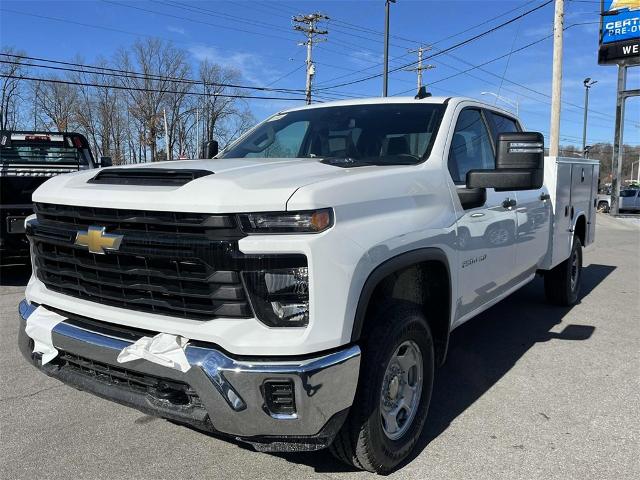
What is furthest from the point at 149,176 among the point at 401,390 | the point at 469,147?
the point at 469,147

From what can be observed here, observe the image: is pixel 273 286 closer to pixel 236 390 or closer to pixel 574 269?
pixel 236 390

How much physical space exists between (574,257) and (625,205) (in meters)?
26.7

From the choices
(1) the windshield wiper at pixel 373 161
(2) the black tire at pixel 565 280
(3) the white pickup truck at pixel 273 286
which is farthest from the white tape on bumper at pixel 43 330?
(2) the black tire at pixel 565 280

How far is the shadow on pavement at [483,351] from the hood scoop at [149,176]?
161cm

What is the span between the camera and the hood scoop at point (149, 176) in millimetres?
2533

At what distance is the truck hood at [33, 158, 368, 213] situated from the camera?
2.27 metres

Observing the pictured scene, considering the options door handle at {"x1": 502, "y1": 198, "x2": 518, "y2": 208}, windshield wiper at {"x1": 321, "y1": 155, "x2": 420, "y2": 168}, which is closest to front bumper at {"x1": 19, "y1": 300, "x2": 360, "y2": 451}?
windshield wiper at {"x1": 321, "y1": 155, "x2": 420, "y2": 168}

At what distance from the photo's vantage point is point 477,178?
3238 mm

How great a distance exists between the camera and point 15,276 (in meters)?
8.38

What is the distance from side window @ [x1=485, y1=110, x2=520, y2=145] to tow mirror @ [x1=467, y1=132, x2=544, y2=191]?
1.03m

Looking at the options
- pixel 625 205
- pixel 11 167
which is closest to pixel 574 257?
pixel 11 167

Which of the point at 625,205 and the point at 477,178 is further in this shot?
the point at 625,205

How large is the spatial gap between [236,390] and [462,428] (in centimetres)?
178

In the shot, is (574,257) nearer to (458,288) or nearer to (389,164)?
(458,288)
